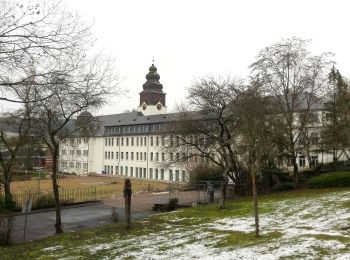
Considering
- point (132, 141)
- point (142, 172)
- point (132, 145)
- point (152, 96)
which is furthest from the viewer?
point (152, 96)

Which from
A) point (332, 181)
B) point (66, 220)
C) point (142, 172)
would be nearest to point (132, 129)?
point (142, 172)

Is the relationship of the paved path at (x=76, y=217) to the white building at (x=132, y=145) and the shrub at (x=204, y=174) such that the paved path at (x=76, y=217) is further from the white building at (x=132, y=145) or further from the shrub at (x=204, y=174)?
the white building at (x=132, y=145)

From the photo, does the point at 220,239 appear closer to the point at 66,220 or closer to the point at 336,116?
the point at 66,220

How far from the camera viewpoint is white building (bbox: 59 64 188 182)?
7706 centimetres

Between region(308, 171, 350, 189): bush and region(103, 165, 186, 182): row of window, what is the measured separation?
34624mm

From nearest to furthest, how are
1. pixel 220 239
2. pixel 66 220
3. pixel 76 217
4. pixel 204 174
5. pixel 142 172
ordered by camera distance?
1. pixel 220 239
2. pixel 66 220
3. pixel 76 217
4. pixel 204 174
5. pixel 142 172

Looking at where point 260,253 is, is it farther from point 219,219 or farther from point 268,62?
point 268,62

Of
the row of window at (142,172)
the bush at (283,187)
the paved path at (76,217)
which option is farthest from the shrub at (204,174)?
the row of window at (142,172)

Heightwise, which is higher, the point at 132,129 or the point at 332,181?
the point at 132,129

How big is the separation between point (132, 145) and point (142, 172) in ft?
21.4

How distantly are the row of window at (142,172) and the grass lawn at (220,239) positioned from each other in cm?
4573

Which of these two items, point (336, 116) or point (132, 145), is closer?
point (336, 116)

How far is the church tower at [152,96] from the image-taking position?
91.6 metres

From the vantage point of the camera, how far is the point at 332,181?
31391mm
